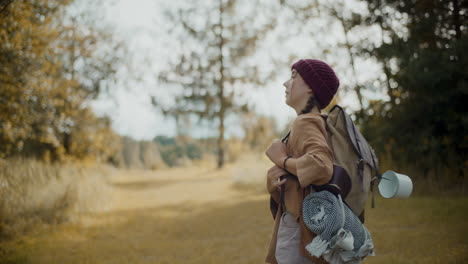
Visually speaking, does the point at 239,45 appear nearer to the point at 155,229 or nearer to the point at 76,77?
the point at 76,77

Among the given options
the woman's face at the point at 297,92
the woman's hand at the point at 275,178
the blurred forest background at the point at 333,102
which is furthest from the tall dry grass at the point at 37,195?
the woman's face at the point at 297,92

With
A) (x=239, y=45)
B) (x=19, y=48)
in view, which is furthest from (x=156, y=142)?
(x=19, y=48)

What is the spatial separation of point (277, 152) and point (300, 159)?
203 mm

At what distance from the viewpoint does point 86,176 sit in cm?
799

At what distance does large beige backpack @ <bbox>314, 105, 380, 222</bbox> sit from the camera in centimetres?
174

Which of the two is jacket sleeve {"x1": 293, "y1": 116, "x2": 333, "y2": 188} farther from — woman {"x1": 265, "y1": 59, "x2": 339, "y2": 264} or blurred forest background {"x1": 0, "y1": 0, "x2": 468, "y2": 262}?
blurred forest background {"x1": 0, "y1": 0, "x2": 468, "y2": 262}

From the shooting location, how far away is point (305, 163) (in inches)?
64.6

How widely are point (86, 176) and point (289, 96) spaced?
282 inches

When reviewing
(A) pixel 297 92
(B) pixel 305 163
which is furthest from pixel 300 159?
(A) pixel 297 92

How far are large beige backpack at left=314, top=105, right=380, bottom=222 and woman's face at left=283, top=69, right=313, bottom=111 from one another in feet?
0.59

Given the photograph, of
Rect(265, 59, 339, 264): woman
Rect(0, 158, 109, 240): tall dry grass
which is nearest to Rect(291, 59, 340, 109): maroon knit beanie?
Rect(265, 59, 339, 264): woman

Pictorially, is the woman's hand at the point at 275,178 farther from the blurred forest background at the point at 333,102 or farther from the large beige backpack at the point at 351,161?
the blurred forest background at the point at 333,102

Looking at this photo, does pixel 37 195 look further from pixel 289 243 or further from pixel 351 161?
pixel 351 161

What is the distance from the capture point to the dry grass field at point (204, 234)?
13.0 ft
